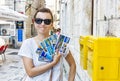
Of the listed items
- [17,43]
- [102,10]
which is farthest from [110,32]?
[17,43]

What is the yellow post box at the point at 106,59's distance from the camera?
8.45ft

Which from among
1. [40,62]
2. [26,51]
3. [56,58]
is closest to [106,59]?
[56,58]

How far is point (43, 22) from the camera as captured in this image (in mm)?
2869

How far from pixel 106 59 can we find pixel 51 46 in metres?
0.52

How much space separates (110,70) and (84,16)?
4.87 m

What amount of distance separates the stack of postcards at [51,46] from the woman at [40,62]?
0.04 meters

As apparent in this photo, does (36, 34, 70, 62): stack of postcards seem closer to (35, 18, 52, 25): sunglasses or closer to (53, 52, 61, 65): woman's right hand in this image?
(53, 52, 61, 65): woman's right hand

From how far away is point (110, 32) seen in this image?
13.0ft

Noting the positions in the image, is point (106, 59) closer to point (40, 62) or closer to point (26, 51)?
point (40, 62)

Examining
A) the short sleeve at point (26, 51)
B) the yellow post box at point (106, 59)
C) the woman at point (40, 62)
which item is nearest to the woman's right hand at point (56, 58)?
the woman at point (40, 62)

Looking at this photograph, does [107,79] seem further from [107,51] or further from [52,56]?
[52,56]

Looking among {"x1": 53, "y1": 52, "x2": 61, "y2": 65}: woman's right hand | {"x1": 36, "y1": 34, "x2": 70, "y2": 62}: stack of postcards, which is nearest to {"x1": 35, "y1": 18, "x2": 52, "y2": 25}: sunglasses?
{"x1": 36, "y1": 34, "x2": 70, "y2": 62}: stack of postcards

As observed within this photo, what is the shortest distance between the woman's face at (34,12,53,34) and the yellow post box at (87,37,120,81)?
1.63ft

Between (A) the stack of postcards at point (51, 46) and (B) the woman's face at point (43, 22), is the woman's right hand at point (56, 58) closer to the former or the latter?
(A) the stack of postcards at point (51, 46)
